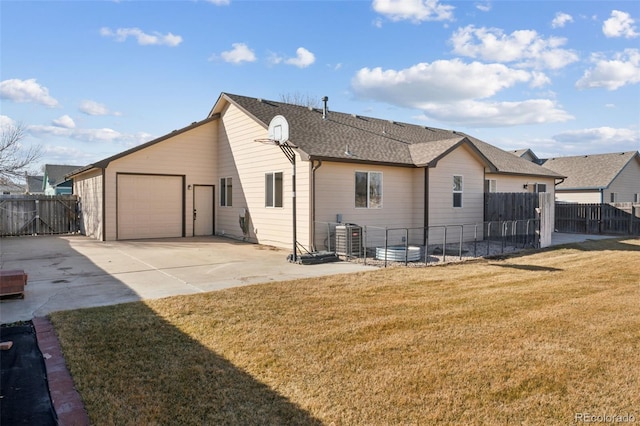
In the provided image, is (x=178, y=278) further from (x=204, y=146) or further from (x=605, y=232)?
(x=605, y=232)

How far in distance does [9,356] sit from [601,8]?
15020 mm

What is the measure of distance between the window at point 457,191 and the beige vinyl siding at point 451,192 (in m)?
0.17

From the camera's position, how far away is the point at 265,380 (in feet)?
12.9

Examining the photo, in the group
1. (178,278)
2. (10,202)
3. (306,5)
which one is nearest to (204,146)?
(306,5)

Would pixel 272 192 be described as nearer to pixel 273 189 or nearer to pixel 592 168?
pixel 273 189

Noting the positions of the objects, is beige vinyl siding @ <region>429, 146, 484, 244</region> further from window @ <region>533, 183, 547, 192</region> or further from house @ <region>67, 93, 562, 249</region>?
window @ <region>533, 183, 547, 192</region>

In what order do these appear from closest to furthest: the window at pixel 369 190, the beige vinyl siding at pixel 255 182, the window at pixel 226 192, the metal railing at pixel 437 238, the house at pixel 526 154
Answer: the metal railing at pixel 437 238 → the beige vinyl siding at pixel 255 182 → the window at pixel 369 190 → the window at pixel 226 192 → the house at pixel 526 154

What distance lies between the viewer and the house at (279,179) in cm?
1310

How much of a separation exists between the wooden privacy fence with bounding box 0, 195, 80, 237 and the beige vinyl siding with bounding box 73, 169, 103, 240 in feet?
2.15

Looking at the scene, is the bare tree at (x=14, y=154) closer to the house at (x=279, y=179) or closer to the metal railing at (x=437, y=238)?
the house at (x=279, y=179)

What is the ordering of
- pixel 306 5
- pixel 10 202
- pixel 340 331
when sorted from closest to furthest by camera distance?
pixel 340 331 → pixel 306 5 → pixel 10 202

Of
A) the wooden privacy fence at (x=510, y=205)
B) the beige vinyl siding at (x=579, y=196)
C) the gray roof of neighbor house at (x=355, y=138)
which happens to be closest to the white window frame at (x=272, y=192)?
the gray roof of neighbor house at (x=355, y=138)

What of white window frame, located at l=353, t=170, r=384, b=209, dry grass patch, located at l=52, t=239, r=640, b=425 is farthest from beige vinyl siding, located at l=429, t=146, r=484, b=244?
dry grass patch, located at l=52, t=239, r=640, b=425

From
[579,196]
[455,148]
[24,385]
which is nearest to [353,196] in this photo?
[455,148]
